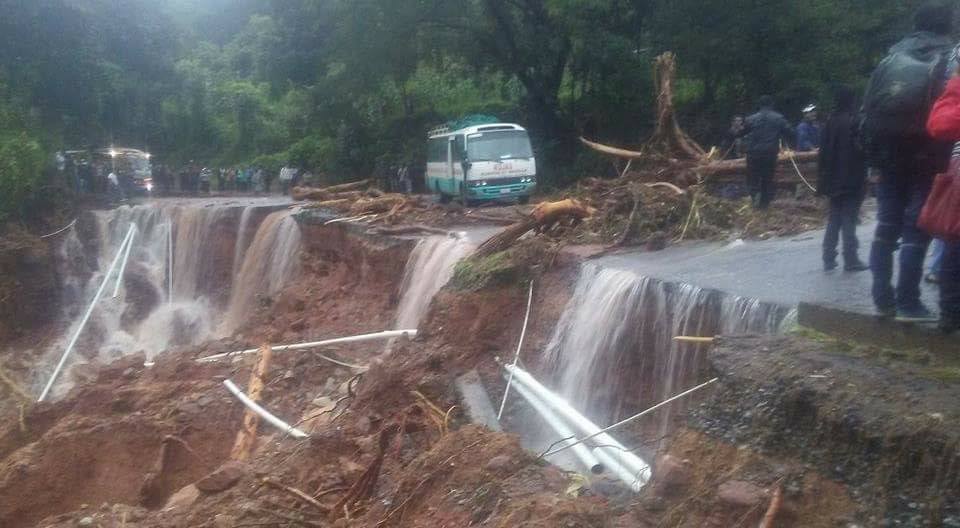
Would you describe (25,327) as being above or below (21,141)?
below

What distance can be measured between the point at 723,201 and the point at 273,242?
11.1m

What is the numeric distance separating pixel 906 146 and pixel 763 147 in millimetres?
6882

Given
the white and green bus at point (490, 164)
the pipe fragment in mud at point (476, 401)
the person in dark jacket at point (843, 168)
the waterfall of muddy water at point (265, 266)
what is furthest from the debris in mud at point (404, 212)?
the person in dark jacket at point (843, 168)

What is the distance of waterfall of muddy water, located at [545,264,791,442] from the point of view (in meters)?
7.57

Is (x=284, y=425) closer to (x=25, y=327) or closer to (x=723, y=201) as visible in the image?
(x=723, y=201)

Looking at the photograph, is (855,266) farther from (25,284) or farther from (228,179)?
(228,179)

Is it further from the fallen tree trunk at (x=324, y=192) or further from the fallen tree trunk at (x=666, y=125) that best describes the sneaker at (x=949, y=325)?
the fallen tree trunk at (x=324, y=192)

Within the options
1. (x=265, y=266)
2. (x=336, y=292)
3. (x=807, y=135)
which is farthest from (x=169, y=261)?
(x=807, y=135)

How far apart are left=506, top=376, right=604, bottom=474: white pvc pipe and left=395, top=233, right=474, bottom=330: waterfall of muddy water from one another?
396cm

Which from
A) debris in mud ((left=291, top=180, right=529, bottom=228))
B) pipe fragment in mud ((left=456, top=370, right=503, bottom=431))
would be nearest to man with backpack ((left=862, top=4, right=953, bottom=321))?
pipe fragment in mud ((left=456, top=370, right=503, bottom=431))

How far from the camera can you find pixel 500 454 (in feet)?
20.4

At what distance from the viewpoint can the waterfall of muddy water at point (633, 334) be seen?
757 centimetres

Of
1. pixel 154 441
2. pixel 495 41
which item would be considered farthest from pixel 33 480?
pixel 495 41

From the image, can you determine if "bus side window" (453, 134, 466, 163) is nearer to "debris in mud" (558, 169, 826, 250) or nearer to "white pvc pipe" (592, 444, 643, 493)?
"debris in mud" (558, 169, 826, 250)
